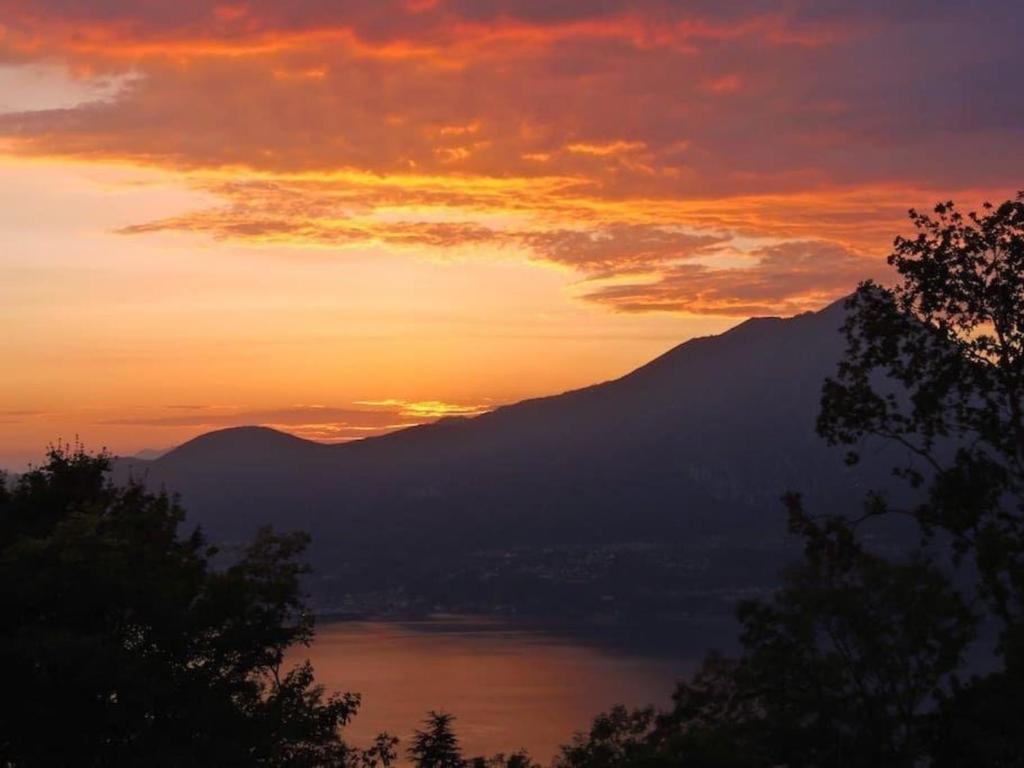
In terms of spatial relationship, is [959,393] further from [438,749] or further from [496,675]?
[496,675]

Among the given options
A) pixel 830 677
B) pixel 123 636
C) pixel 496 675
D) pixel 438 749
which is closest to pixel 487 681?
pixel 496 675

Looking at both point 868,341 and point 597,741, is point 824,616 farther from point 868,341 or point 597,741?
point 868,341

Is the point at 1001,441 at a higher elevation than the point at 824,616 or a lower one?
higher

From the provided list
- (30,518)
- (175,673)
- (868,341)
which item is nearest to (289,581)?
(175,673)

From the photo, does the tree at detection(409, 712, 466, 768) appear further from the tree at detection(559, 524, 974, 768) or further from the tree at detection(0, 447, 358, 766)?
the tree at detection(0, 447, 358, 766)

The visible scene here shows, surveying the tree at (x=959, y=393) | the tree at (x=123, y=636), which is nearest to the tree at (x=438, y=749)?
the tree at (x=123, y=636)

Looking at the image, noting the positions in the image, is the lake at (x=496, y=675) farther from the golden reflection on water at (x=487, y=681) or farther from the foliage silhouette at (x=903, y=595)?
the foliage silhouette at (x=903, y=595)
